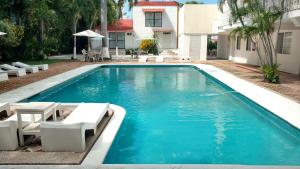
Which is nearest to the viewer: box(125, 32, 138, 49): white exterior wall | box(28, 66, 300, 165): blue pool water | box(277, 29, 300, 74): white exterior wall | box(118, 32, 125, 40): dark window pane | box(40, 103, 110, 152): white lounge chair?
box(40, 103, 110, 152): white lounge chair

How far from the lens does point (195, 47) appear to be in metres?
26.5

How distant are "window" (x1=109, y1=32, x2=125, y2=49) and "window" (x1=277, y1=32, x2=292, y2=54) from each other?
2314 centimetres

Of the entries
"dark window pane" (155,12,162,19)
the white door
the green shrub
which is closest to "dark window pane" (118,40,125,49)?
"dark window pane" (155,12,162,19)

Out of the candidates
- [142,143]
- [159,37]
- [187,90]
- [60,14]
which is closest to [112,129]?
[142,143]

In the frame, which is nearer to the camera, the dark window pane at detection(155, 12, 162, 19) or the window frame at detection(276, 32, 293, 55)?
the window frame at detection(276, 32, 293, 55)

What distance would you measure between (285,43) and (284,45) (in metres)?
0.16

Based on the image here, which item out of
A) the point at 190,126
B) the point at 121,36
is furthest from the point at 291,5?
the point at 121,36

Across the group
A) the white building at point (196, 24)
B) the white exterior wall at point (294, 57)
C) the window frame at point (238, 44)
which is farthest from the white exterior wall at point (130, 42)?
the white exterior wall at point (294, 57)

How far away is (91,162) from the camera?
15.7ft

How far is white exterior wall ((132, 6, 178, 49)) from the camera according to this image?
3703cm

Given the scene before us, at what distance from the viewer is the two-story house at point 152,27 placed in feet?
121

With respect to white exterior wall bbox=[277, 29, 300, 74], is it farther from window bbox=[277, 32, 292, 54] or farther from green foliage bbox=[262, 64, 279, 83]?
green foliage bbox=[262, 64, 279, 83]

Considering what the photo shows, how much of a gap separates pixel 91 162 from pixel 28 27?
20.8 m

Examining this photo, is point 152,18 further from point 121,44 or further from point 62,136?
point 62,136
